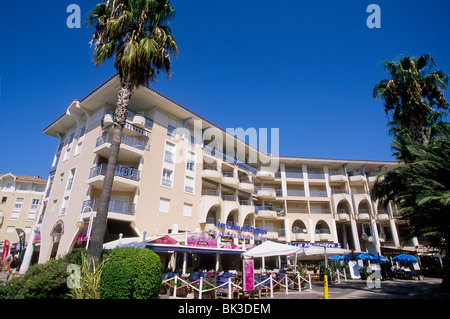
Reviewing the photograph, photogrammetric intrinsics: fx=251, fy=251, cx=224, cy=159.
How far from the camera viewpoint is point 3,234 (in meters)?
41.2

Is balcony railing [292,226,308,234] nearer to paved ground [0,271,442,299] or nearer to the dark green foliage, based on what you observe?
paved ground [0,271,442,299]

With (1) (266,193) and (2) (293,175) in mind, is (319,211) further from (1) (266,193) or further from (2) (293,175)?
(1) (266,193)

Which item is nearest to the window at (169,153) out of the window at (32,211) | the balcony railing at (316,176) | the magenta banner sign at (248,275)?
the magenta banner sign at (248,275)

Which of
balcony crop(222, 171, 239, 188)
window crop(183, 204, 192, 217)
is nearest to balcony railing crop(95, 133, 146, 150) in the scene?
window crop(183, 204, 192, 217)

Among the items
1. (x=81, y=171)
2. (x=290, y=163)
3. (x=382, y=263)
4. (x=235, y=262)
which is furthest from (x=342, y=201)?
(x=81, y=171)

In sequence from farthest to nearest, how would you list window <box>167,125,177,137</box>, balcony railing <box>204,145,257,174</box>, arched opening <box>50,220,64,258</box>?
balcony railing <box>204,145,257,174</box> < window <box>167,125,177,137</box> < arched opening <box>50,220,64,258</box>

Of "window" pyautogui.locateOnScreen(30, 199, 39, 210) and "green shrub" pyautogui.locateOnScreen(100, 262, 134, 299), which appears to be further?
"window" pyautogui.locateOnScreen(30, 199, 39, 210)

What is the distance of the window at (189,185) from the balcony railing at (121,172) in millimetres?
5347

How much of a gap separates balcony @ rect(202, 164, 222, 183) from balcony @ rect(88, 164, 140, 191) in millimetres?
7795

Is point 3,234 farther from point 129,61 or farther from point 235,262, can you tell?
point 129,61

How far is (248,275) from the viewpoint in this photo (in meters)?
10.5

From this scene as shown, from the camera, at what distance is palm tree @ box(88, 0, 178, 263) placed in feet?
39.7

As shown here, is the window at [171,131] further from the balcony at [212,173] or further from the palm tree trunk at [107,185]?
the palm tree trunk at [107,185]
